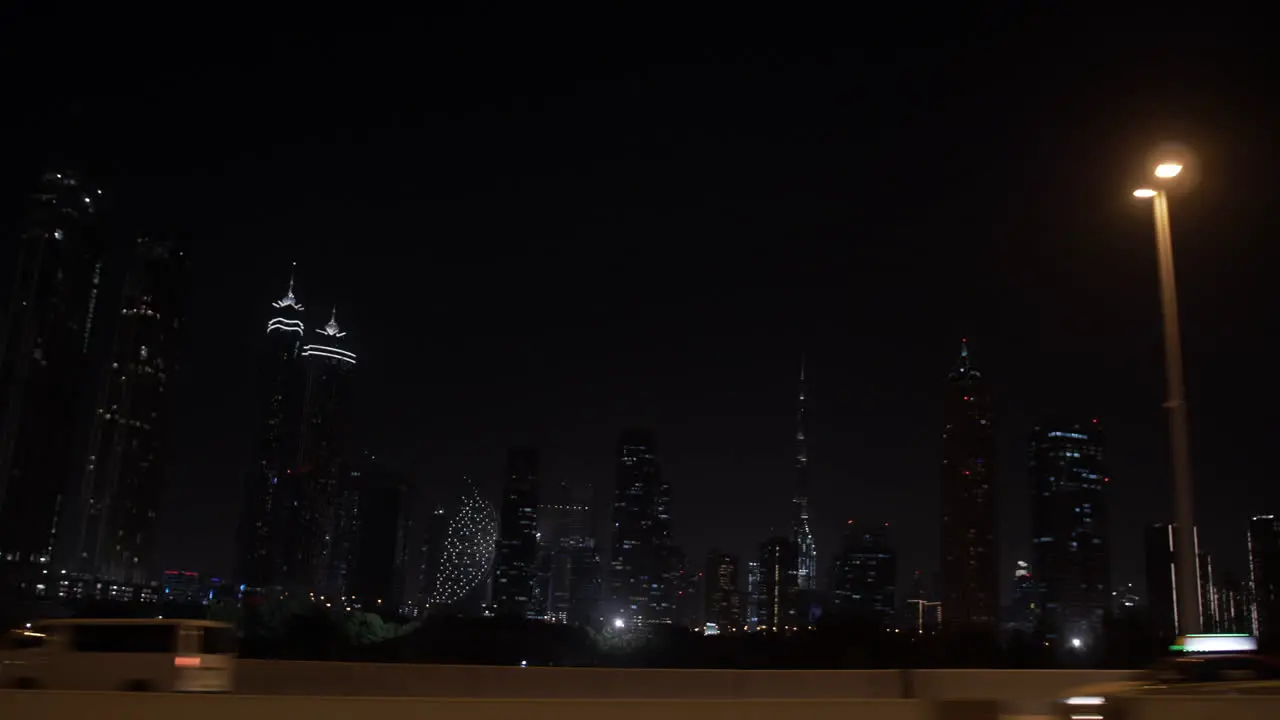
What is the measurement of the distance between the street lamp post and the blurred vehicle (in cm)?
35

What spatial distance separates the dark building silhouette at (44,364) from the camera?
149 metres

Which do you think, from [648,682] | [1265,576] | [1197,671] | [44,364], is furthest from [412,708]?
[44,364]

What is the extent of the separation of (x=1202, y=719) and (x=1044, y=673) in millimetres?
10674

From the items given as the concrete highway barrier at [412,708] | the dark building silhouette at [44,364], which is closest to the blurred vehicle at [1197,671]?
the concrete highway barrier at [412,708]

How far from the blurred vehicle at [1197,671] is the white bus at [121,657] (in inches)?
503

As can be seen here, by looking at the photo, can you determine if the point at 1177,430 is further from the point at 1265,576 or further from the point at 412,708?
the point at 1265,576

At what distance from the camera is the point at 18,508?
Answer: 15175 cm

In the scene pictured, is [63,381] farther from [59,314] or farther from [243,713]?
[243,713]

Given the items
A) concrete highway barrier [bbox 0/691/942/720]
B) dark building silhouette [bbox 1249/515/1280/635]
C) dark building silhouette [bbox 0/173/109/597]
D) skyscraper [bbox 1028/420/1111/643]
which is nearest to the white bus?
concrete highway barrier [bbox 0/691/942/720]

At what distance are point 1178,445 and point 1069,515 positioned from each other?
190155 millimetres

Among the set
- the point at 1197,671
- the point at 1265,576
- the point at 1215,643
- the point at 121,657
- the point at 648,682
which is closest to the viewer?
the point at 1197,671

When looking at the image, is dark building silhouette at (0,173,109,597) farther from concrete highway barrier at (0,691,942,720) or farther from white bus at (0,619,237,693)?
concrete highway barrier at (0,691,942,720)

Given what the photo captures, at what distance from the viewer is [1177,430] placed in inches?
552

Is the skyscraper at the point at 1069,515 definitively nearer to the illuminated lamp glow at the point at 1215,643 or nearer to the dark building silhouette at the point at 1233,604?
the dark building silhouette at the point at 1233,604
